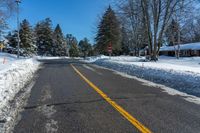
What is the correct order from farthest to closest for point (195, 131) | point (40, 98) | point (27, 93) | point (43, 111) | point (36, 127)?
point (27, 93), point (40, 98), point (43, 111), point (36, 127), point (195, 131)

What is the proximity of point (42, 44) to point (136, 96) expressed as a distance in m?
84.9

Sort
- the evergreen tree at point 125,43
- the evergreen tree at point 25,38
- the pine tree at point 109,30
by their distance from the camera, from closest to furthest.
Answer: the pine tree at point 109,30 < the evergreen tree at point 25,38 < the evergreen tree at point 125,43

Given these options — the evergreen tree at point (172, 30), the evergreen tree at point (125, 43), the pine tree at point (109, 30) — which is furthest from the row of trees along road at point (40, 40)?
the evergreen tree at point (172, 30)

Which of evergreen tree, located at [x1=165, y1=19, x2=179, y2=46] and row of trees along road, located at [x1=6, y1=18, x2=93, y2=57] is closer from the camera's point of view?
evergreen tree, located at [x1=165, y1=19, x2=179, y2=46]

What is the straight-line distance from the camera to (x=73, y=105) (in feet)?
26.6

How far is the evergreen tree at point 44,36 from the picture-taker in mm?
90062

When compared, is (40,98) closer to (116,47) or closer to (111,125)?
(111,125)

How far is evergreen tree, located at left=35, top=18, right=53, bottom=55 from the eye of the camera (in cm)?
9006

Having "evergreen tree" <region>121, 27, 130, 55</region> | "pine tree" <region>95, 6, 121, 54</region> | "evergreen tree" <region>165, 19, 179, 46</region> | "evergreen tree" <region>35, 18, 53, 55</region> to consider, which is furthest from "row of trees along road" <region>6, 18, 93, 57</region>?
"evergreen tree" <region>165, 19, 179, 46</region>

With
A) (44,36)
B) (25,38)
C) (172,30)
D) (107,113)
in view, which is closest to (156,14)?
(172,30)

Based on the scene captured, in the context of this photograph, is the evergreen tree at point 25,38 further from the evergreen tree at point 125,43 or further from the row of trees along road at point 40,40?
the evergreen tree at point 125,43

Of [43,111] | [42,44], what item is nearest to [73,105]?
[43,111]

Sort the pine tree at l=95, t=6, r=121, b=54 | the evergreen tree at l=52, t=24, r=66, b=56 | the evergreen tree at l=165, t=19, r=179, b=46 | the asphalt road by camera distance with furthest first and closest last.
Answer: the evergreen tree at l=52, t=24, r=66, b=56 → the pine tree at l=95, t=6, r=121, b=54 → the evergreen tree at l=165, t=19, r=179, b=46 → the asphalt road

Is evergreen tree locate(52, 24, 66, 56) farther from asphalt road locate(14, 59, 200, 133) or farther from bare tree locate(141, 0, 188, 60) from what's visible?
asphalt road locate(14, 59, 200, 133)
